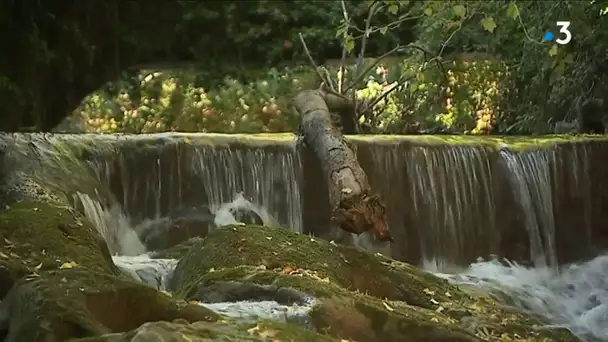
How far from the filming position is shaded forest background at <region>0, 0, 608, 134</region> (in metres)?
9.35

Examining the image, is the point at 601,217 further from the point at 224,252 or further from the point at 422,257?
the point at 224,252

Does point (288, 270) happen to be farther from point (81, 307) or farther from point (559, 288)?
point (559, 288)

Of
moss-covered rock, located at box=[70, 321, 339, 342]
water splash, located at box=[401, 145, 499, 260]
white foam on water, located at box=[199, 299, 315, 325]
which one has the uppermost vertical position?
moss-covered rock, located at box=[70, 321, 339, 342]

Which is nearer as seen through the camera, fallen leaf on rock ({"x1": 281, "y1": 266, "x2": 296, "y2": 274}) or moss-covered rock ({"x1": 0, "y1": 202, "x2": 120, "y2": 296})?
moss-covered rock ({"x1": 0, "y1": 202, "x2": 120, "y2": 296})

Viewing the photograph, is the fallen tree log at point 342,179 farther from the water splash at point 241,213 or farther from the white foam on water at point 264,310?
the white foam on water at point 264,310

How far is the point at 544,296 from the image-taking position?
19.9 feet

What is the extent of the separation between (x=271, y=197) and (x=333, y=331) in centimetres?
378

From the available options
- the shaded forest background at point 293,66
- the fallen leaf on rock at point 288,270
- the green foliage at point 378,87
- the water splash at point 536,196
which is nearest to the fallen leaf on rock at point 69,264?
the fallen leaf on rock at point 288,270

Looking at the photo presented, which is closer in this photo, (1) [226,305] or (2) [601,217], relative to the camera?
(1) [226,305]

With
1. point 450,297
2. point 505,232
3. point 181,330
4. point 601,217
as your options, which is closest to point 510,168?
point 505,232

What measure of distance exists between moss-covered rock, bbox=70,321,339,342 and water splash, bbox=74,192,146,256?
9.14ft

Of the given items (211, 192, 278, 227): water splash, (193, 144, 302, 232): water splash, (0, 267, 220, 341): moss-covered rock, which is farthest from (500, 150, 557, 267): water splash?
(0, 267, 220, 341): moss-covered rock

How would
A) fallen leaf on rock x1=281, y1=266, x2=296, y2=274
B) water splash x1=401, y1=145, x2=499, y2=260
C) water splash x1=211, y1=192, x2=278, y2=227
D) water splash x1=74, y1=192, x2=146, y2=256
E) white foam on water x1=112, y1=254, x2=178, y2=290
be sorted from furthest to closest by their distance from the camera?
water splash x1=401, y1=145, x2=499, y2=260 → water splash x1=211, y1=192, x2=278, y2=227 → water splash x1=74, y1=192, x2=146, y2=256 → white foam on water x1=112, y1=254, x2=178, y2=290 → fallen leaf on rock x1=281, y1=266, x2=296, y2=274

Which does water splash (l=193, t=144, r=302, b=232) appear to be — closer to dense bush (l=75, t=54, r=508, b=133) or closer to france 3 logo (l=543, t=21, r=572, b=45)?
france 3 logo (l=543, t=21, r=572, b=45)
